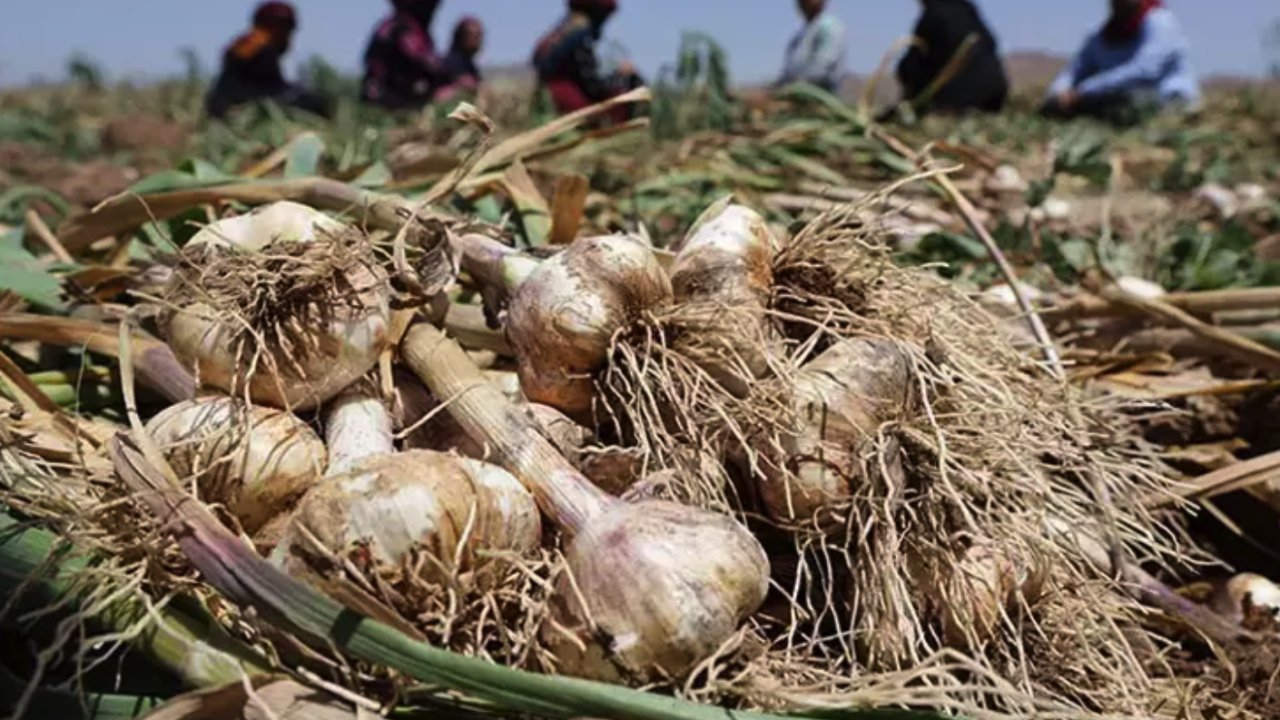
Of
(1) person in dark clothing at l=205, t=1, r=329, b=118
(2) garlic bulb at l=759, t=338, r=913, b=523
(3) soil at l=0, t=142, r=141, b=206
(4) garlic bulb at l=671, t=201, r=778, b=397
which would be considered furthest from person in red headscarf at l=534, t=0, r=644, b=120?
(2) garlic bulb at l=759, t=338, r=913, b=523

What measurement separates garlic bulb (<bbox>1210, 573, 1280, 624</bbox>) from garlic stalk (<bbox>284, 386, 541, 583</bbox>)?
36.4 inches

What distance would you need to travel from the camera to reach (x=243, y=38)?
28.8 ft

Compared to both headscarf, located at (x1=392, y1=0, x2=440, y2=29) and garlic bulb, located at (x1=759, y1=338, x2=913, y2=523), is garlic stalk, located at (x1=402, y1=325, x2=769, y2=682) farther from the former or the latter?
headscarf, located at (x1=392, y1=0, x2=440, y2=29)

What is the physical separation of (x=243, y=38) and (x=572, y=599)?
8.67 m

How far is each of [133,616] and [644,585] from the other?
1.40 ft

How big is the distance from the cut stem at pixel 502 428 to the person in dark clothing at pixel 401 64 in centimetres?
776

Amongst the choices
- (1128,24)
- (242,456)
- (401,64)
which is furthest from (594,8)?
(242,456)

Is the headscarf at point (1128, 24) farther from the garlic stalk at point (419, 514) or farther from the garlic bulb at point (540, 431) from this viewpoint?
the garlic stalk at point (419, 514)

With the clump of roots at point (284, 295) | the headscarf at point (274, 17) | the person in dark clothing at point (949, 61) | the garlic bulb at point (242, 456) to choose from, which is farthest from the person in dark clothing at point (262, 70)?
the garlic bulb at point (242, 456)

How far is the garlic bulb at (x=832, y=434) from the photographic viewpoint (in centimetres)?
108

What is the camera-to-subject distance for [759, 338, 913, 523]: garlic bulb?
1.08 meters

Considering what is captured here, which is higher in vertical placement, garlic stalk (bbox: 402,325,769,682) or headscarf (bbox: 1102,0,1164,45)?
garlic stalk (bbox: 402,325,769,682)

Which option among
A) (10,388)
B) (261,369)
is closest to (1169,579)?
(261,369)

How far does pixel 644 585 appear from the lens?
935mm
